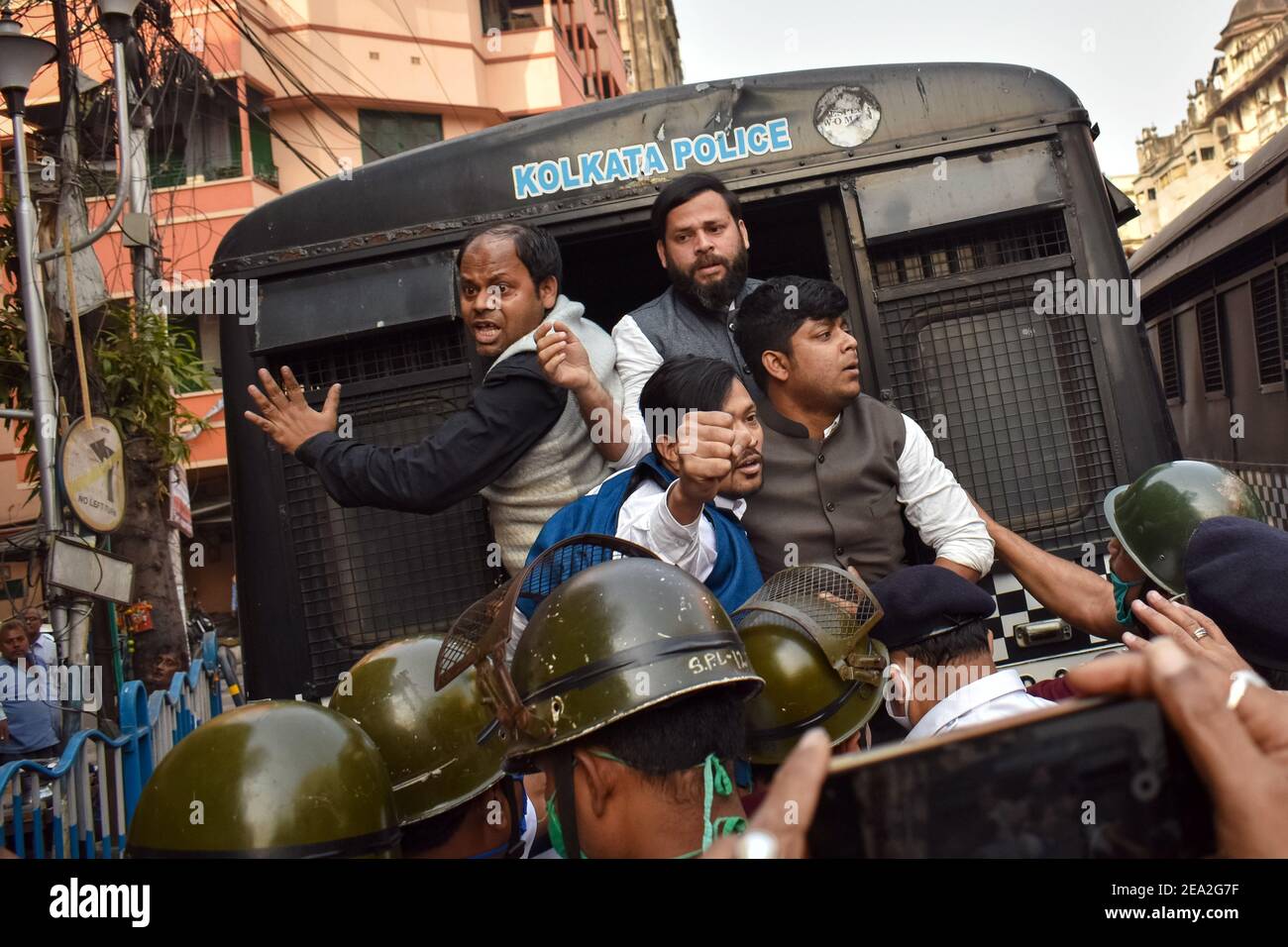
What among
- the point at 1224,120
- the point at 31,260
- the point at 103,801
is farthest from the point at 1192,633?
the point at 1224,120

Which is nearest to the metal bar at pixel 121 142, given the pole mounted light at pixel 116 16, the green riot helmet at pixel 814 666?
the pole mounted light at pixel 116 16

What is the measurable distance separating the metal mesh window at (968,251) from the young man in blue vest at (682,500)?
1360 mm

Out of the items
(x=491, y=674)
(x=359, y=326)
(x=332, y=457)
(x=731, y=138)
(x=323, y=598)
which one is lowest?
(x=491, y=674)

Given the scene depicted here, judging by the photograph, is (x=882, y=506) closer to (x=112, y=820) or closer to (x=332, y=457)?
(x=332, y=457)

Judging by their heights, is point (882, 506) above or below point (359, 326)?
below

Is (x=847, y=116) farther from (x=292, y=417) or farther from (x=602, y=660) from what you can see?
(x=602, y=660)

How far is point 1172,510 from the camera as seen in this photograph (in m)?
3.18

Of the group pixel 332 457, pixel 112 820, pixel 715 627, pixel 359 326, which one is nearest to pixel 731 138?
pixel 359 326

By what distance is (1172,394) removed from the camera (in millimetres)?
11250

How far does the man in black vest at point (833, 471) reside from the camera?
3.42m

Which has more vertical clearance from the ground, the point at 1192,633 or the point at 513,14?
the point at 513,14

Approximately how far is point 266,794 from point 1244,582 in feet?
5.78
